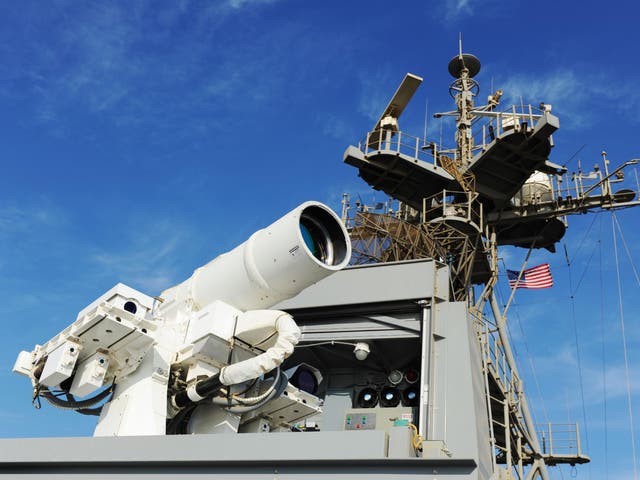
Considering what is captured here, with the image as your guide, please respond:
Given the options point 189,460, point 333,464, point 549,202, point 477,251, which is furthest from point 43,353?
point 549,202


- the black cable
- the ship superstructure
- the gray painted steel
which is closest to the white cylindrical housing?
the ship superstructure

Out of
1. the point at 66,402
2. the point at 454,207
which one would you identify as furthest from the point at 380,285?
the point at 66,402

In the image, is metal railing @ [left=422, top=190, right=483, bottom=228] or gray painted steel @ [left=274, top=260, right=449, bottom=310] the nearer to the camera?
gray painted steel @ [left=274, top=260, right=449, bottom=310]

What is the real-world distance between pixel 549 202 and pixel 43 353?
52.5ft

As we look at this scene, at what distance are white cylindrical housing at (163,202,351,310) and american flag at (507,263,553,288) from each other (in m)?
13.6

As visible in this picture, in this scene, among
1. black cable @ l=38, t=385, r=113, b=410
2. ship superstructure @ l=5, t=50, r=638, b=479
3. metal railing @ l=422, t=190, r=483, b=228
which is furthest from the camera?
metal railing @ l=422, t=190, r=483, b=228

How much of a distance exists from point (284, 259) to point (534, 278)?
14.4 meters

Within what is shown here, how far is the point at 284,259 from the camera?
8414mm

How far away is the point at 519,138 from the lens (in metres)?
18.5

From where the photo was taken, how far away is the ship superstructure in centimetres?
702

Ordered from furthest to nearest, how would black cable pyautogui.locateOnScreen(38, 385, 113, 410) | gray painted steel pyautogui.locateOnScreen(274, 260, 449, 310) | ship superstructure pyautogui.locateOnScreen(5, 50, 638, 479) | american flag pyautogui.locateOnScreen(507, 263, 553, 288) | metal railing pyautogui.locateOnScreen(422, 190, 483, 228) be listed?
american flag pyautogui.locateOnScreen(507, 263, 553, 288)
metal railing pyautogui.locateOnScreen(422, 190, 483, 228)
gray painted steel pyautogui.locateOnScreen(274, 260, 449, 310)
black cable pyautogui.locateOnScreen(38, 385, 113, 410)
ship superstructure pyautogui.locateOnScreen(5, 50, 638, 479)

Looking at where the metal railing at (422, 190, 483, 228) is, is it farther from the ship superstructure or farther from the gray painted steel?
the gray painted steel

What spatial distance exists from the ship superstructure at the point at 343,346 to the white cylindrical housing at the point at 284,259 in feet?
0.07

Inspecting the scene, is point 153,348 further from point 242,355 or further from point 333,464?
point 333,464
